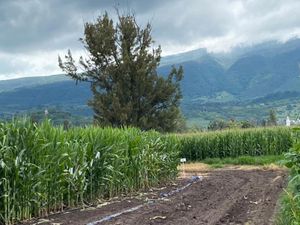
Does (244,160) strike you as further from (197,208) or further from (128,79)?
(197,208)

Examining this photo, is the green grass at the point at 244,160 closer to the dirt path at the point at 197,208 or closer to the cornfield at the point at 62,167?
the dirt path at the point at 197,208

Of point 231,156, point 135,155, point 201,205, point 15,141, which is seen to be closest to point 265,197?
point 201,205

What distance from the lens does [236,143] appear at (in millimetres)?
29438

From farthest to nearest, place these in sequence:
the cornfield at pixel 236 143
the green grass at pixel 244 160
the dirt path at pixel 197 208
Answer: the cornfield at pixel 236 143 < the green grass at pixel 244 160 < the dirt path at pixel 197 208

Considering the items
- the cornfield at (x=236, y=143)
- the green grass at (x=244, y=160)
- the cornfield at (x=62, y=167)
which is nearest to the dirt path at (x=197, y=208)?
Answer: the cornfield at (x=62, y=167)

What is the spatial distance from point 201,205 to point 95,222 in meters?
3.22

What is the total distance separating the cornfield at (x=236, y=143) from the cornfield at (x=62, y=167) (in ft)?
51.0

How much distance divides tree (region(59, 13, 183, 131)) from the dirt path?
1634 centimetres

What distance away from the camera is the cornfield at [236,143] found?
29031mm

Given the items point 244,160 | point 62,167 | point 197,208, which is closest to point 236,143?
point 244,160

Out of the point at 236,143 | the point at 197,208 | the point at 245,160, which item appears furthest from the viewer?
the point at 236,143

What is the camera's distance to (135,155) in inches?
542

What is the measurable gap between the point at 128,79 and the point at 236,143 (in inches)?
314

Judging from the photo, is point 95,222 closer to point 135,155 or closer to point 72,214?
point 72,214
